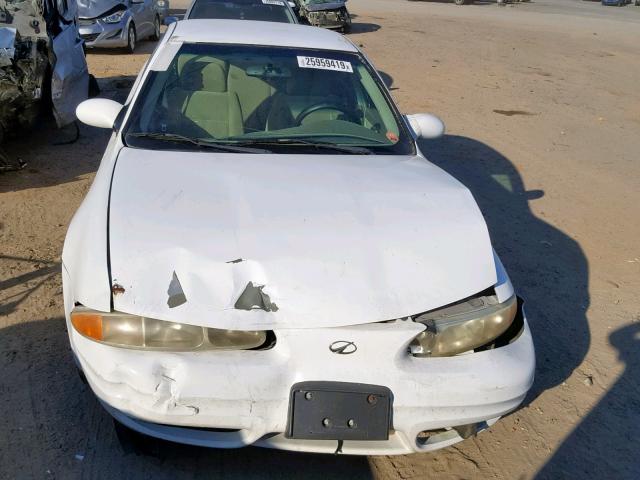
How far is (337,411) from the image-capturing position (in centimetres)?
231

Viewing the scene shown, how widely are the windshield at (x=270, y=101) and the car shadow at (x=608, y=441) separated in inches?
65.8

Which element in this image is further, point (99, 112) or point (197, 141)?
point (99, 112)

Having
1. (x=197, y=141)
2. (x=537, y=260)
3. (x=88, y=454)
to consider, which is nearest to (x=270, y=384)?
(x=88, y=454)

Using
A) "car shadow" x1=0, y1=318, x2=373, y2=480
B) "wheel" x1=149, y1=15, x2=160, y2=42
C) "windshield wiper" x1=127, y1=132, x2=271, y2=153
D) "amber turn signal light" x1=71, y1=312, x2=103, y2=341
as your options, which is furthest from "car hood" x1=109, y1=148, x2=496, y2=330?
"wheel" x1=149, y1=15, x2=160, y2=42

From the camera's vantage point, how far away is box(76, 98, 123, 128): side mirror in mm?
3721

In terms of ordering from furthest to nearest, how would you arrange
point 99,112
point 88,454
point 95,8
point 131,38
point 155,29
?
point 155,29 < point 131,38 < point 95,8 < point 99,112 < point 88,454

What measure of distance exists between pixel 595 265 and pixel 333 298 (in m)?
3.44

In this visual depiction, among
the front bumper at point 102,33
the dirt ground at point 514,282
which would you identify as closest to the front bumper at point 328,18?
the dirt ground at point 514,282

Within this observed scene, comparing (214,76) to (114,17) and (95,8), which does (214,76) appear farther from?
(95,8)

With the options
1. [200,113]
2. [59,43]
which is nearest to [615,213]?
[200,113]

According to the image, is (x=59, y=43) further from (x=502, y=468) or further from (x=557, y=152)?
(x=502, y=468)

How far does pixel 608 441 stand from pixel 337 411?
160 centimetres

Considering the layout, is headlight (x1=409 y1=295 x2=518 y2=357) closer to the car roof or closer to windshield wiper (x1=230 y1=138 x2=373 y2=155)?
windshield wiper (x1=230 y1=138 x2=373 y2=155)

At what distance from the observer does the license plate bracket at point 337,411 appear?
2.29m
